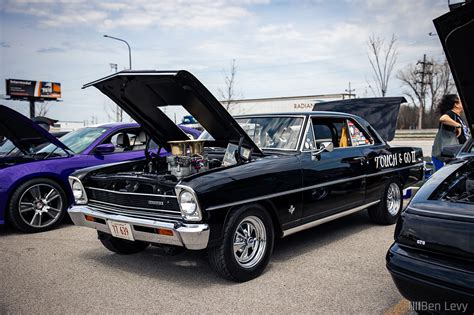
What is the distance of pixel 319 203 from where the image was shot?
428 centimetres

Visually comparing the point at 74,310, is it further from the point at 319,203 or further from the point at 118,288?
the point at 319,203

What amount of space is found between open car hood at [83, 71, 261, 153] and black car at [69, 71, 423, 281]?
0.01m

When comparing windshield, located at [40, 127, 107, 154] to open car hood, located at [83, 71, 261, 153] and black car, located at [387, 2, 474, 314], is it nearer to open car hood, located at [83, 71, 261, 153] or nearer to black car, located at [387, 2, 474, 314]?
open car hood, located at [83, 71, 261, 153]

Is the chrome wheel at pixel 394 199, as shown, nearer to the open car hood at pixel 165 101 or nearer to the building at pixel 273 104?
the open car hood at pixel 165 101

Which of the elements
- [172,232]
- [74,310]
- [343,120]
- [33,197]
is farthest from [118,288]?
[343,120]

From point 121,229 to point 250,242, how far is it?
1.20m

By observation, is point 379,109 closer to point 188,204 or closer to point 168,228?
point 188,204

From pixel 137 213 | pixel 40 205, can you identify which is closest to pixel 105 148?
pixel 40 205

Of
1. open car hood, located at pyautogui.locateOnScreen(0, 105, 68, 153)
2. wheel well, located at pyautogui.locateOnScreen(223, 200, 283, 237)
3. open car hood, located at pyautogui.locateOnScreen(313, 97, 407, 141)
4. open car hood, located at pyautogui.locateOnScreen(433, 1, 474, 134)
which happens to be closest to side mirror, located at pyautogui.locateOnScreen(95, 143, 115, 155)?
open car hood, located at pyautogui.locateOnScreen(0, 105, 68, 153)

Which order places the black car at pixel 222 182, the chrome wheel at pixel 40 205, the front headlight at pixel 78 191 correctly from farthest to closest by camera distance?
the chrome wheel at pixel 40 205
the front headlight at pixel 78 191
the black car at pixel 222 182

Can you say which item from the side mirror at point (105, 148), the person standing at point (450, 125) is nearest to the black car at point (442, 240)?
the person standing at point (450, 125)

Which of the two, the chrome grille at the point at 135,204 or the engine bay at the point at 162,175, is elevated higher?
the engine bay at the point at 162,175

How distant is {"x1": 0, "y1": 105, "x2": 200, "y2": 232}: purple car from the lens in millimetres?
5273

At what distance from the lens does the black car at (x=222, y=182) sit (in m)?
3.35
